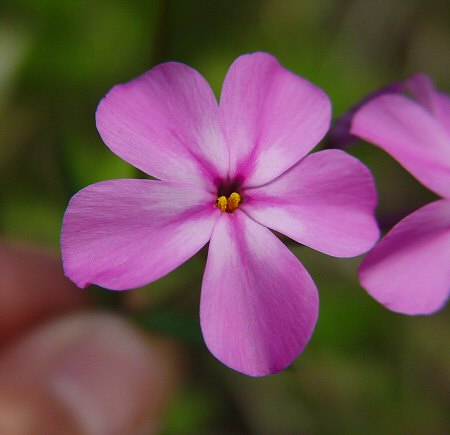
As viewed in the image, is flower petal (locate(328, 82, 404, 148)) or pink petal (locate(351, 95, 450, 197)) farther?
flower petal (locate(328, 82, 404, 148))

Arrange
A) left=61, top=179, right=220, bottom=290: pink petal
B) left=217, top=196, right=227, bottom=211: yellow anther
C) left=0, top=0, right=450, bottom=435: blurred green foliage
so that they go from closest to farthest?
left=61, top=179, right=220, bottom=290: pink petal → left=217, top=196, right=227, bottom=211: yellow anther → left=0, top=0, right=450, bottom=435: blurred green foliage

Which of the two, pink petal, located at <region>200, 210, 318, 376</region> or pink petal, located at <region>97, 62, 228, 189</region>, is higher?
pink petal, located at <region>97, 62, 228, 189</region>

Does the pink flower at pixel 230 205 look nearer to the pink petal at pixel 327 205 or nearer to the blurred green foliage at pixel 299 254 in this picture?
the pink petal at pixel 327 205

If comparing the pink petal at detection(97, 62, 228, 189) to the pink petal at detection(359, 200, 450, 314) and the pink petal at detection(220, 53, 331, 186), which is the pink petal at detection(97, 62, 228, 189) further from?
the pink petal at detection(359, 200, 450, 314)

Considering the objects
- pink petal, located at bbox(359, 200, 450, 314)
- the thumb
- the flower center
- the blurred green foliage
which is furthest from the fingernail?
pink petal, located at bbox(359, 200, 450, 314)

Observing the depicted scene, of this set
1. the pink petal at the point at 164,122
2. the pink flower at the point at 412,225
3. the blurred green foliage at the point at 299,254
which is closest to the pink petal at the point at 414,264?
the pink flower at the point at 412,225

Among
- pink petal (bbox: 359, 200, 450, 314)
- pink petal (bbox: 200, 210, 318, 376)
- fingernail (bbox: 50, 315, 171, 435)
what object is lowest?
fingernail (bbox: 50, 315, 171, 435)

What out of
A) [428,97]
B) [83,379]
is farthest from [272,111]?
[83,379]
